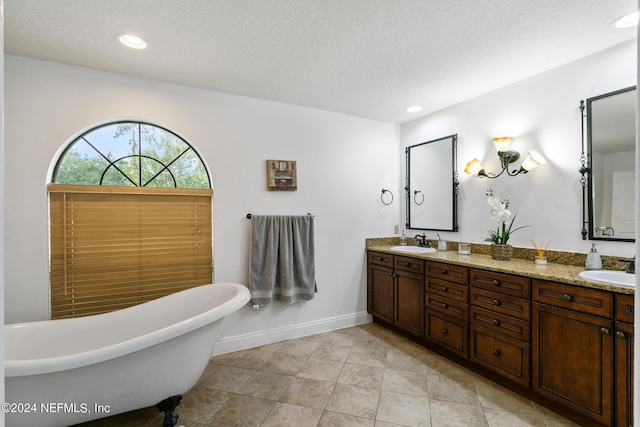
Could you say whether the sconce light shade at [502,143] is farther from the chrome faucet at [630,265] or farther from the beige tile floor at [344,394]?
the beige tile floor at [344,394]

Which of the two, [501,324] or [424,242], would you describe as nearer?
[501,324]

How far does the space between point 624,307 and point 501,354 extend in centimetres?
86

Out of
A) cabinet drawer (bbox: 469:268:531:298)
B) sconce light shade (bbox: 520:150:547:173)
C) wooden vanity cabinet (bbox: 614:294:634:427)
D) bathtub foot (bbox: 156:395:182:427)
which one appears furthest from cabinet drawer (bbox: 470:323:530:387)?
bathtub foot (bbox: 156:395:182:427)

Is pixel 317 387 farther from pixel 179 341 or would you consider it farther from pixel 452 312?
pixel 452 312

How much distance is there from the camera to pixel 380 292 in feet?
11.3

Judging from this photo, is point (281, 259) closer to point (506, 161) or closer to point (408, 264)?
point (408, 264)

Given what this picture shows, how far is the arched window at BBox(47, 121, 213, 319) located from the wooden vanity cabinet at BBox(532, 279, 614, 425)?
2662 millimetres

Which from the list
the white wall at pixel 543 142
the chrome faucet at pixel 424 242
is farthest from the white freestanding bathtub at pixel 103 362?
the white wall at pixel 543 142

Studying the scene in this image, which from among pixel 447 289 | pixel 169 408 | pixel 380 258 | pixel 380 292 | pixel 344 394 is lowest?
pixel 344 394

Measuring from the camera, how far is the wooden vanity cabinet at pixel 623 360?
161 centimetres

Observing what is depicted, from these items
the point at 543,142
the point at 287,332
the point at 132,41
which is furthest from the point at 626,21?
the point at 287,332

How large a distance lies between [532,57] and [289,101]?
209 cm

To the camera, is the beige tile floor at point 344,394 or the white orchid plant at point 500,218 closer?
the beige tile floor at point 344,394

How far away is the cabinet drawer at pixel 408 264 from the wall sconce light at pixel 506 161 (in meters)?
1.02
